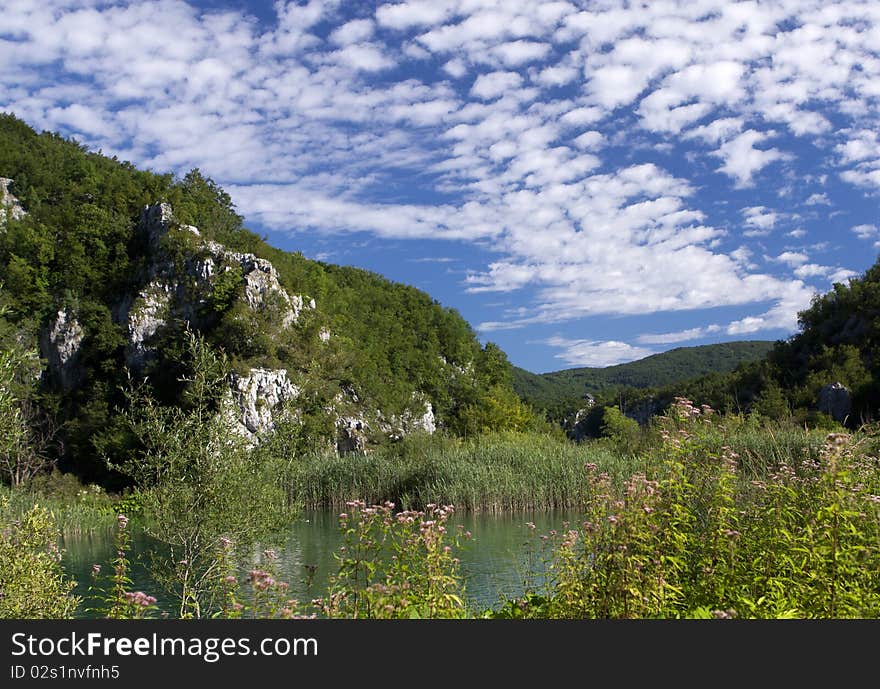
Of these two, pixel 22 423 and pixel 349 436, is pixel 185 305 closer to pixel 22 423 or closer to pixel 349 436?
pixel 349 436

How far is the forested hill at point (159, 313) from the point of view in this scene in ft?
172

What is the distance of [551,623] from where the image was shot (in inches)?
197

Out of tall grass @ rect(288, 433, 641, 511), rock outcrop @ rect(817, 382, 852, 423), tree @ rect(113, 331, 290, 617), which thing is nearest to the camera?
tree @ rect(113, 331, 290, 617)

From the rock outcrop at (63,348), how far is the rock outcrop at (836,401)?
53.8 meters

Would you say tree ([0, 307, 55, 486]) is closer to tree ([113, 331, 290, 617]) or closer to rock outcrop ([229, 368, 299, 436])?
tree ([113, 331, 290, 617])

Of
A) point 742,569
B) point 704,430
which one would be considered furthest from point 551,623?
point 704,430

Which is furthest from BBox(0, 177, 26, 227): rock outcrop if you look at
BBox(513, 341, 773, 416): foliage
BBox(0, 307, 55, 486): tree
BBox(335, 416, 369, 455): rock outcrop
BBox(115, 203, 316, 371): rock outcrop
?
BBox(513, 341, 773, 416): foliage

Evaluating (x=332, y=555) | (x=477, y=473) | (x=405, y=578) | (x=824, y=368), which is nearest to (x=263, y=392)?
(x=477, y=473)

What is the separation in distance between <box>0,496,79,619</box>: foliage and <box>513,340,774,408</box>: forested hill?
11357cm

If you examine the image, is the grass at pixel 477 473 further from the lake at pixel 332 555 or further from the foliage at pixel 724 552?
the foliage at pixel 724 552

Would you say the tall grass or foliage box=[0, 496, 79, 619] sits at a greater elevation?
foliage box=[0, 496, 79, 619]

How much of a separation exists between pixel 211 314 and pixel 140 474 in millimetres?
45572

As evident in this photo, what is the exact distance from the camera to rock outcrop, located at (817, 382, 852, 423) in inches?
2088

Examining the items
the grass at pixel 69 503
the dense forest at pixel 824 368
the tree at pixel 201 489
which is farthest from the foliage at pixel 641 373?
the tree at pixel 201 489
